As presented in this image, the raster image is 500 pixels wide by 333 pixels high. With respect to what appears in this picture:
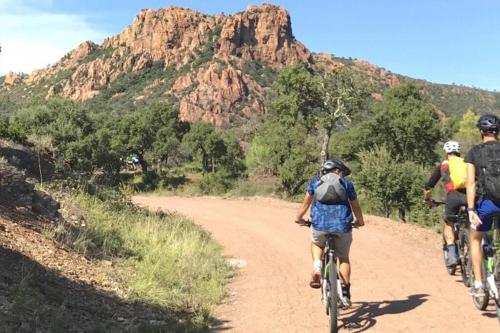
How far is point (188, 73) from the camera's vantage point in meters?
137

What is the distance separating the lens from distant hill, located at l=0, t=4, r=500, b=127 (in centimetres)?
12769

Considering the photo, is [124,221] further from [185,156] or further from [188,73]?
[188,73]

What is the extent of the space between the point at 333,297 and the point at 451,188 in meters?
3.05

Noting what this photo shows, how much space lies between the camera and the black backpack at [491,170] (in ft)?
16.5

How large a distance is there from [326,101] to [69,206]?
29584 millimetres

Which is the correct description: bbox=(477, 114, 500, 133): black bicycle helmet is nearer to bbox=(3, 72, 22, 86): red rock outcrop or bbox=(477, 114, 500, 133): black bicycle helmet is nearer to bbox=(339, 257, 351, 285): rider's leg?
bbox=(339, 257, 351, 285): rider's leg

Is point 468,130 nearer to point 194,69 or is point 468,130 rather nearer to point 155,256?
point 155,256

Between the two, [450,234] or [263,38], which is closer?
[450,234]

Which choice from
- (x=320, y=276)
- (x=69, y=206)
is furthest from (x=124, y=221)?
(x=320, y=276)

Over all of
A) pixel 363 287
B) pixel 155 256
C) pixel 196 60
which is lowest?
pixel 363 287

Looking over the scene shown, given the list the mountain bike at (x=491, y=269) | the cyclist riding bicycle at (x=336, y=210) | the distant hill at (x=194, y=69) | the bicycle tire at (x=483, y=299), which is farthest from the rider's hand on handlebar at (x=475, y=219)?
the distant hill at (x=194, y=69)

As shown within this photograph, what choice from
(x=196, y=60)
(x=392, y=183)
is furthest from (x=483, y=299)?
(x=196, y=60)

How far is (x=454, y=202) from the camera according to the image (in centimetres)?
725

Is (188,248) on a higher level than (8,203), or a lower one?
lower
